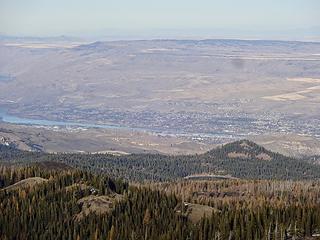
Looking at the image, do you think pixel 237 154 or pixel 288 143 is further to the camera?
pixel 288 143

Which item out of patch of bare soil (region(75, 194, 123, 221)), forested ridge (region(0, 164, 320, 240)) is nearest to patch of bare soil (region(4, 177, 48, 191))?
forested ridge (region(0, 164, 320, 240))

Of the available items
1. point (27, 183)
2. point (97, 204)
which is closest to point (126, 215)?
point (97, 204)

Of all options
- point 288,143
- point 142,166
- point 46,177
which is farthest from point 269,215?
point 288,143

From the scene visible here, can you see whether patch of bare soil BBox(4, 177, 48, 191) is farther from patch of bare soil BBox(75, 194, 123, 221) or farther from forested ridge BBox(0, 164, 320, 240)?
patch of bare soil BBox(75, 194, 123, 221)

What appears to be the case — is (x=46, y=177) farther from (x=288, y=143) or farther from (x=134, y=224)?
(x=288, y=143)

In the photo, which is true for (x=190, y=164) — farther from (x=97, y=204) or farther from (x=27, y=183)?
(x=97, y=204)

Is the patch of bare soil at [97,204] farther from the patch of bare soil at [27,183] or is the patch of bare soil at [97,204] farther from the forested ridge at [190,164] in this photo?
the forested ridge at [190,164]

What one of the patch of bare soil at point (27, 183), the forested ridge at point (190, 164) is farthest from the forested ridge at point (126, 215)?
the forested ridge at point (190, 164)
